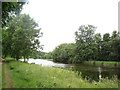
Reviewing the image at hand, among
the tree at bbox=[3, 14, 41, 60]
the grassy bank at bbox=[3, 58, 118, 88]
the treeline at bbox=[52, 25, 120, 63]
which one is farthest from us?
the treeline at bbox=[52, 25, 120, 63]

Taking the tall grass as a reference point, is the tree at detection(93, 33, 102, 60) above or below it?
above

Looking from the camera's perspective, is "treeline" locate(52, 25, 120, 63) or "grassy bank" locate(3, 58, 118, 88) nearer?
"grassy bank" locate(3, 58, 118, 88)

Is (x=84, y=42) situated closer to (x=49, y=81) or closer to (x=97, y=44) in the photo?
(x=97, y=44)

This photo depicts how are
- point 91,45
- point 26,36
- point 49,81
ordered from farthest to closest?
1. point 91,45
2. point 26,36
3. point 49,81

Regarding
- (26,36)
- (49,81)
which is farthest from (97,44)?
(49,81)

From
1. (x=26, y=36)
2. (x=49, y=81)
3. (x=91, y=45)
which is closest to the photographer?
(x=49, y=81)

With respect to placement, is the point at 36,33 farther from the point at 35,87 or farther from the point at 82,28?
the point at 82,28

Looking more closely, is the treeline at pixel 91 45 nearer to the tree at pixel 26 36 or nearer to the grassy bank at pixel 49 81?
the tree at pixel 26 36

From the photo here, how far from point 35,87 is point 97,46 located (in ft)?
185

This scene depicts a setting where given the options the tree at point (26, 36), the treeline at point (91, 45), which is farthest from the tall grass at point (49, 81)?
the treeline at point (91, 45)

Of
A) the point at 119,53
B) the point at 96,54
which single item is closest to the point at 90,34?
the point at 96,54

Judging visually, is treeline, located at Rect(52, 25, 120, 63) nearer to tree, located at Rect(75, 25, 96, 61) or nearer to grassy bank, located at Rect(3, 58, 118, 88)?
tree, located at Rect(75, 25, 96, 61)

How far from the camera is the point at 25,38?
2914 cm

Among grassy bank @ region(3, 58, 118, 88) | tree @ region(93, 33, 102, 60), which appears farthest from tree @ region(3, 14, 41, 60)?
tree @ region(93, 33, 102, 60)
